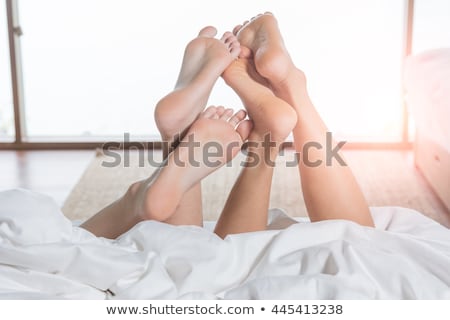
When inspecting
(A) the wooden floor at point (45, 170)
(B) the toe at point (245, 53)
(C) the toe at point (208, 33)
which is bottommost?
(A) the wooden floor at point (45, 170)

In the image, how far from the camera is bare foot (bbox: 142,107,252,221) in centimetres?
146

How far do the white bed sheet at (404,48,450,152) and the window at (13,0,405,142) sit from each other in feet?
2.09

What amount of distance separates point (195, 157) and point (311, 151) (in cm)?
25

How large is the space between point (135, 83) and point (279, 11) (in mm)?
845

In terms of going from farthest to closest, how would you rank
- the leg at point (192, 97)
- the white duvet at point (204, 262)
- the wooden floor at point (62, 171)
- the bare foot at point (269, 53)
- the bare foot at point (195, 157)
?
the wooden floor at point (62, 171)
the bare foot at point (269, 53)
the leg at point (192, 97)
the bare foot at point (195, 157)
the white duvet at point (204, 262)

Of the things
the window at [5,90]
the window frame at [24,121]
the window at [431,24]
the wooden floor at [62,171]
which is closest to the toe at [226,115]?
the wooden floor at [62,171]

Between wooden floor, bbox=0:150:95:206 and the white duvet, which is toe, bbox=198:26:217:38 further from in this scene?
wooden floor, bbox=0:150:95:206

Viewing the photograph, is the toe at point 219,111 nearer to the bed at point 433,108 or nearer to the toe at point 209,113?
the toe at point 209,113

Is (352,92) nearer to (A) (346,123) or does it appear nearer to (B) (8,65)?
(A) (346,123)

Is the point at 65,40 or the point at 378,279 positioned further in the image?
the point at 65,40

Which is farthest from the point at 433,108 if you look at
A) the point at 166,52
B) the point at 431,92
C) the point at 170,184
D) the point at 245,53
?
the point at 166,52

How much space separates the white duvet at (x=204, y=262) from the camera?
1.13 m
